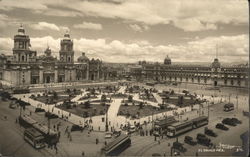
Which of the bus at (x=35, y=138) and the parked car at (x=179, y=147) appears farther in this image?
the parked car at (x=179, y=147)

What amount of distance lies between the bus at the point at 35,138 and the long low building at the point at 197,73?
114ft

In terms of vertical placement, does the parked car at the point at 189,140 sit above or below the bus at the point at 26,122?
below

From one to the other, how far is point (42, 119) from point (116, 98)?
1736 cm

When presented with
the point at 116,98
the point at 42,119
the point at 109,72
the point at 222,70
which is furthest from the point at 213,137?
the point at 109,72

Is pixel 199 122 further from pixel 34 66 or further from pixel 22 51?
pixel 34 66

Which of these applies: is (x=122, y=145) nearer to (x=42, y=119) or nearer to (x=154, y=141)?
(x=154, y=141)

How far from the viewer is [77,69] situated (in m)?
64.2

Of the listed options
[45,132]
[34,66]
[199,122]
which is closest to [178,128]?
[199,122]

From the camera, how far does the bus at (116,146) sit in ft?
50.4

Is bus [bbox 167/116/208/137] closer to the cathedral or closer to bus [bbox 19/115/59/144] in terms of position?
bus [bbox 19/115/59/144]

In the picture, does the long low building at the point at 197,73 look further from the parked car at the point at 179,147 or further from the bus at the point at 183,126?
the parked car at the point at 179,147

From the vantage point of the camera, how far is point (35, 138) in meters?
16.8

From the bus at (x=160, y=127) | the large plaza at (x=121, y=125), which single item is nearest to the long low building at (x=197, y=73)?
the large plaza at (x=121, y=125)

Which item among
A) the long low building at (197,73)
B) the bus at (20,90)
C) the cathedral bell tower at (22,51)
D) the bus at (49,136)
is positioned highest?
the cathedral bell tower at (22,51)
